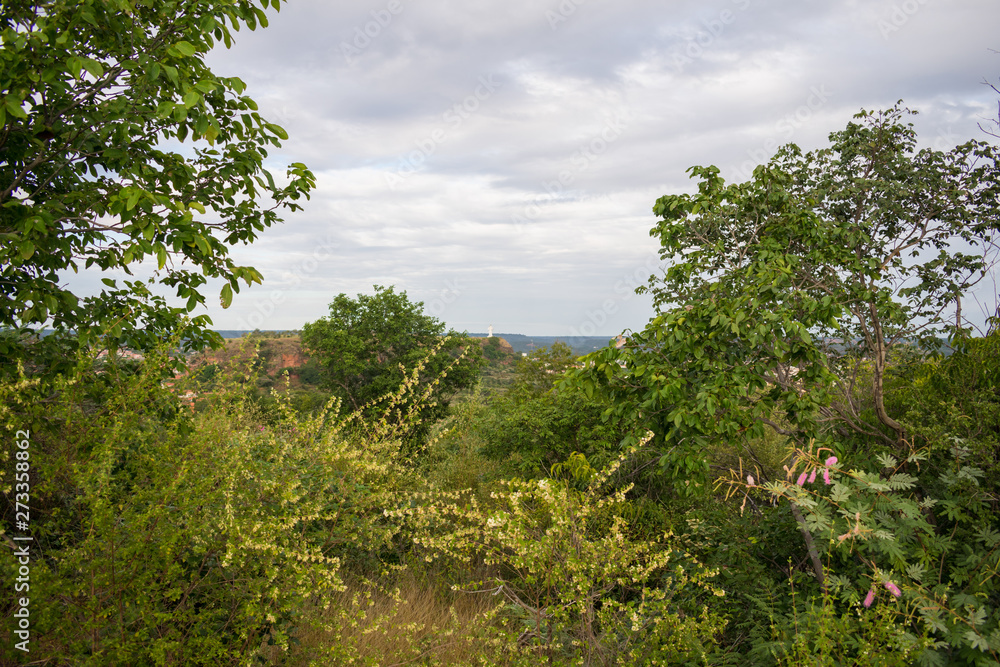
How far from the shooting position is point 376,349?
19141mm

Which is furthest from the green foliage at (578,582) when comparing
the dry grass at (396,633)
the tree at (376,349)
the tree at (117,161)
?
the tree at (376,349)

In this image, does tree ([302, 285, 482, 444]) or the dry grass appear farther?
tree ([302, 285, 482, 444])

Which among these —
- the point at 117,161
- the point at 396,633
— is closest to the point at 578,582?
the point at 396,633

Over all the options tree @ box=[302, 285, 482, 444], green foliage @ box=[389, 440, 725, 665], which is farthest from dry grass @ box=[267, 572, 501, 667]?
tree @ box=[302, 285, 482, 444]

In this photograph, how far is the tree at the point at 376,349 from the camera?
1828 cm

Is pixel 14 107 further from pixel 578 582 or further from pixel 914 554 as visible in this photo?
pixel 914 554

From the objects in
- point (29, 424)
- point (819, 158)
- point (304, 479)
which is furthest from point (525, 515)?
point (819, 158)

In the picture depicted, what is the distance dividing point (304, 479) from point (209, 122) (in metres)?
2.66

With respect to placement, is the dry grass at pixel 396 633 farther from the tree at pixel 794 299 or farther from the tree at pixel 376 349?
the tree at pixel 376 349

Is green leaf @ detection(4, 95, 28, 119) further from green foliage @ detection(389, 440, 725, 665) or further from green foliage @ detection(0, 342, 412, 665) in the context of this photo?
green foliage @ detection(389, 440, 725, 665)

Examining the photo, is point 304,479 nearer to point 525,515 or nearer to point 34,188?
point 525,515

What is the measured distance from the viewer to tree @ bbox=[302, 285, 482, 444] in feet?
60.0

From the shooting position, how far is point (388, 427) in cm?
493

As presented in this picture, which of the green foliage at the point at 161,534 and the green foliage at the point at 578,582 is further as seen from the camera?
the green foliage at the point at 578,582
